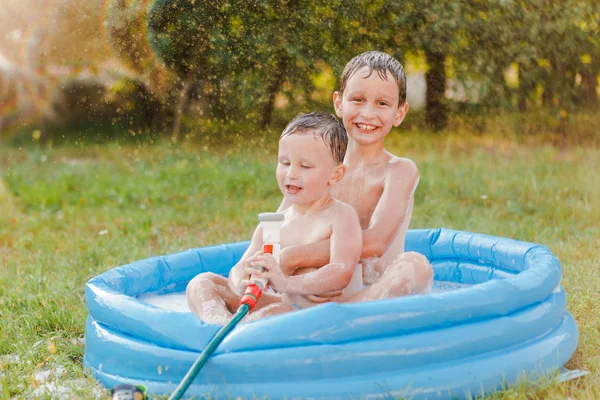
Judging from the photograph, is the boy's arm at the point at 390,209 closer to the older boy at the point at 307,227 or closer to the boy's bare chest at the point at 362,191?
the boy's bare chest at the point at 362,191

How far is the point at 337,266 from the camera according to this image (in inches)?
103

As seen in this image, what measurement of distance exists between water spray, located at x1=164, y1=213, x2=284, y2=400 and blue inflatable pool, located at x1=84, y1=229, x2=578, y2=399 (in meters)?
0.07

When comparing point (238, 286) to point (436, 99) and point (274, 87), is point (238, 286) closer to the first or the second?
point (274, 87)

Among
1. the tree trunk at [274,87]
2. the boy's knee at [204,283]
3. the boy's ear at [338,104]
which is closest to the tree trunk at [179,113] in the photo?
the tree trunk at [274,87]

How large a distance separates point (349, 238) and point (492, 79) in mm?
5835

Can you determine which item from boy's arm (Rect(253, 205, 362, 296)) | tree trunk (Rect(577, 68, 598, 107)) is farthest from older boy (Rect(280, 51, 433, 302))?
tree trunk (Rect(577, 68, 598, 107))

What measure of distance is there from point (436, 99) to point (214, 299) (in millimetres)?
5958

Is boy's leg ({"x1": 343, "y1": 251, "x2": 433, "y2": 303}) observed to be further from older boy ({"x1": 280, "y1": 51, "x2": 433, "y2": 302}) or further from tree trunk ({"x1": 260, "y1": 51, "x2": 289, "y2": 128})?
tree trunk ({"x1": 260, "y1": 51, "x2": 289, "y2": 128})

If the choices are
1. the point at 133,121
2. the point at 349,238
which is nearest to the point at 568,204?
the point at 349,238

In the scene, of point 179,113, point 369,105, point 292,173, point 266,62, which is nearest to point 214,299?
point 292,173

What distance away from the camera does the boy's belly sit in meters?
2.71

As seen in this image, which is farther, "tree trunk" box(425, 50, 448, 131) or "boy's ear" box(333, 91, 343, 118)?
"tree trunk" box(425, 50, 448, 131)

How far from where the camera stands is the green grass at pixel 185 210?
3.13 metres

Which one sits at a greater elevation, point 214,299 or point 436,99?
point 436,99
